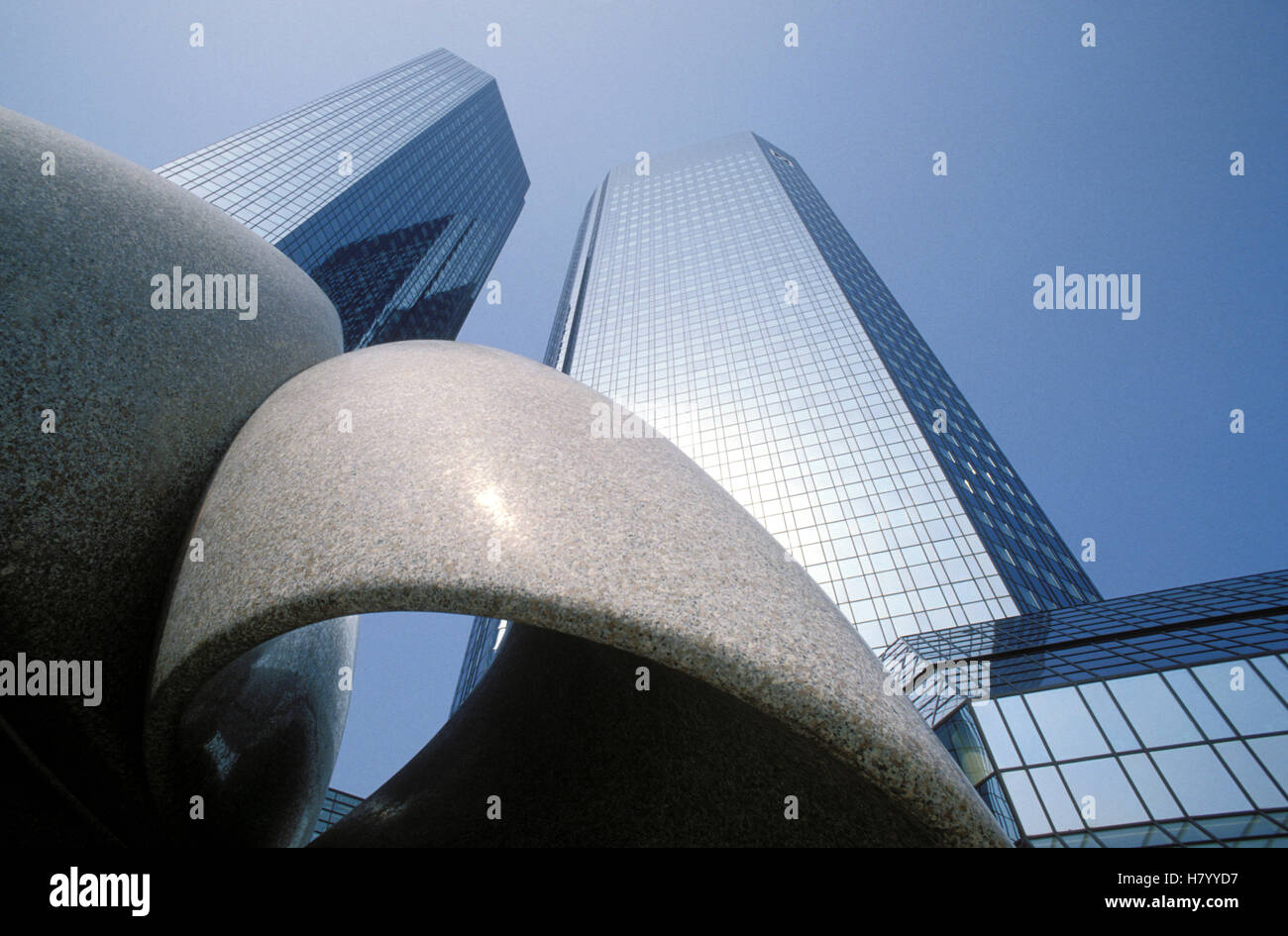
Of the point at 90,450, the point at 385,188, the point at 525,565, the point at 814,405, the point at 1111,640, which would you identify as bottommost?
the point at 1111,640

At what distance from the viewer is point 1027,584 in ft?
120

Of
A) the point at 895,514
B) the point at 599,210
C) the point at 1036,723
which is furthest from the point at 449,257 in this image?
the point at 1036,723

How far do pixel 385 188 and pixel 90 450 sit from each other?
81.8m

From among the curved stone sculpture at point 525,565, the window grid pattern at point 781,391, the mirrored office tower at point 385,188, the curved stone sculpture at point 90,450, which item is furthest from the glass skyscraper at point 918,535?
the mirrored office tower at point 385,188

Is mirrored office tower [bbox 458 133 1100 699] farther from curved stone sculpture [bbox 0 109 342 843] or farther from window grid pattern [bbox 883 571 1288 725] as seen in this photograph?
curved stone sculpture [bbox 0 109 342 843]

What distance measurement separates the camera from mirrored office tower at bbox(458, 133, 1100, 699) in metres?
36.5

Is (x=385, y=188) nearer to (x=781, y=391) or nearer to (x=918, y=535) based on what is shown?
(x=781, y=391)

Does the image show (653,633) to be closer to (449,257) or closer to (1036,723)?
(1036,723)

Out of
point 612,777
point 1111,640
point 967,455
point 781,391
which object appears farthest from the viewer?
point 781,391

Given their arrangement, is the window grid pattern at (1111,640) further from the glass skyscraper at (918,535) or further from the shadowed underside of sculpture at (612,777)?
the shadowed underside of sculpture at (612,777)

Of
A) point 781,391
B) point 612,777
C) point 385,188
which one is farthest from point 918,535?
point 385,188

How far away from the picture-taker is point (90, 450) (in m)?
4.54

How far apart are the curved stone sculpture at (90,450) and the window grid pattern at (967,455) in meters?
37.6
